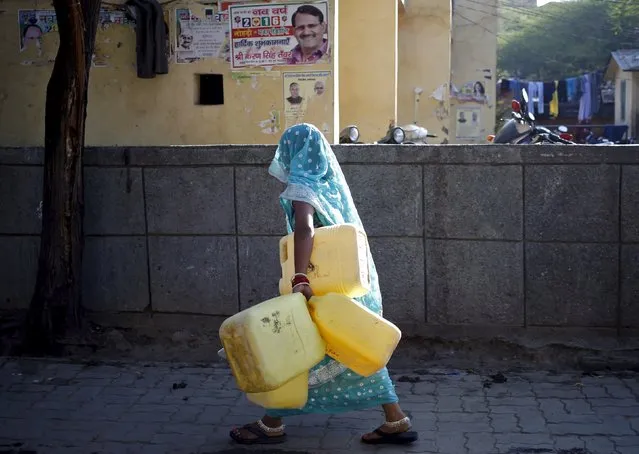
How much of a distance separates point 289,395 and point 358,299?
20.9 inches

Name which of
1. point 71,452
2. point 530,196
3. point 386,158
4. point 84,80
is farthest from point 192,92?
point 71,452

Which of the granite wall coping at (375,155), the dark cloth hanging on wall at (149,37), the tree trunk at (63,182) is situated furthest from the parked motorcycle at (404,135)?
the tree trunk at (63,182)

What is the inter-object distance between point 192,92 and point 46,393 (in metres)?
4.73

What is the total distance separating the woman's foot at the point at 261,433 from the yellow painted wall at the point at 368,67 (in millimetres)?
7091

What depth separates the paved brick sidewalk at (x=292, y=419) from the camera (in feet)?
13.8

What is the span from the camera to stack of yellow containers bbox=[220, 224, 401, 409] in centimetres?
359

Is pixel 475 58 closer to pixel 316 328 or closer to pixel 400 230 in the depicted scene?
pixel 400 230

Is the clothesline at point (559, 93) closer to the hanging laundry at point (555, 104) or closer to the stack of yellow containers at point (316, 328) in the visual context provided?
the hanging laundry at point (555, 104)

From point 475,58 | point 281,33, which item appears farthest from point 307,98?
point 475,58

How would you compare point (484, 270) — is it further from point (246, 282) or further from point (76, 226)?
point (76, 226)

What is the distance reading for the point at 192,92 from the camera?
9.23 m

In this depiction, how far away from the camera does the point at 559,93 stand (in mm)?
30172

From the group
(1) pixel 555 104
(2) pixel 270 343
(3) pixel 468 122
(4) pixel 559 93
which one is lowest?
(2) pixel 270 343

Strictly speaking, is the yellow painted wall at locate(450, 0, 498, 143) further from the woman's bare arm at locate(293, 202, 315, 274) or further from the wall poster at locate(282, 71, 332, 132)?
the woman's bare arm at locate(293, 202, 315, 274)
